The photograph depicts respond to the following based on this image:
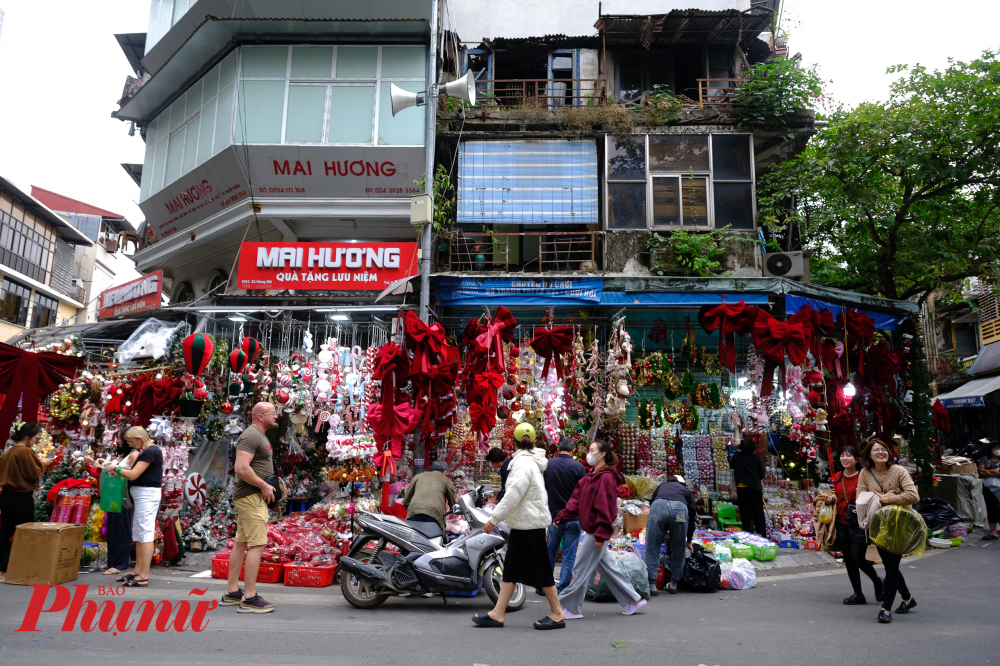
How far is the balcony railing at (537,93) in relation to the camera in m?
12.1

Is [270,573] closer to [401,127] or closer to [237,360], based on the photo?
[237,360]

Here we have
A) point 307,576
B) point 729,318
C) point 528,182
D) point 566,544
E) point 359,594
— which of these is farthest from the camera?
point 528,182

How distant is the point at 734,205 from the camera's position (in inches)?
451

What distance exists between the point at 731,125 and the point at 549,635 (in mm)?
10233

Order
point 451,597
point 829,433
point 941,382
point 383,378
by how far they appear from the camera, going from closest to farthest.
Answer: point 451,597 → point 383,378 → point 829,433 → point 941,382

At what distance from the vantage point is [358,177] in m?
11.4

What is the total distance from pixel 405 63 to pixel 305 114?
7.32ft

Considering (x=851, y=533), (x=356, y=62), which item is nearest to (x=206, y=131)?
(x=356, y=62)

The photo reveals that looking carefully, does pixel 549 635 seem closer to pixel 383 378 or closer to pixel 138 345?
pixel 383 378

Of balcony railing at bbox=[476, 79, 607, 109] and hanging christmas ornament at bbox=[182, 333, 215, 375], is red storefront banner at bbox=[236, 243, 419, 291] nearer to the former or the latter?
hanging christmas ornament at bbox=[182, 333, 215, 375]

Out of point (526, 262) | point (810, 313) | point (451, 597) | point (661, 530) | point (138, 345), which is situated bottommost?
point (451, 597)

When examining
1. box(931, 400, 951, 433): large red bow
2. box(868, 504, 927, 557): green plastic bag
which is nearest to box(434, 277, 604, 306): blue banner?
box(868, 504, 927, 557): green plastic bag

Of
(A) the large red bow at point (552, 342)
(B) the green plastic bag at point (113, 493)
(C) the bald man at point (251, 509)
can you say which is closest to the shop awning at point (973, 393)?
(A) the large red bow at point (552, 342)

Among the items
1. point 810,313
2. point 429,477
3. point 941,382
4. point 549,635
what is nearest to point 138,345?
point 429,477
